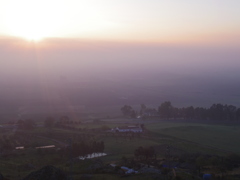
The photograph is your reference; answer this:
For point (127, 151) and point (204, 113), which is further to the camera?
point (204, 113)

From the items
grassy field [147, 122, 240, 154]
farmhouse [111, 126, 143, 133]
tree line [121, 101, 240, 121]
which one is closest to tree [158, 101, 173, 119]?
tree line [121, 101, 240, 121]

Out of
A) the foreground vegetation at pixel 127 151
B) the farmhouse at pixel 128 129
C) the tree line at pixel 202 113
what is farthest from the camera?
the tree line at pixel 202 113

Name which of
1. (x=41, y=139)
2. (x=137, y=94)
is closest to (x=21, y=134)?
(x=41, y=139)

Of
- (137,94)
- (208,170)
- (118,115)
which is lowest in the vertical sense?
(208,170)

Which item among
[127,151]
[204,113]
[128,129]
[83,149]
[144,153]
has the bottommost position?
[127,151]

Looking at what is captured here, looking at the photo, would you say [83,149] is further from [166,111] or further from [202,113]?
[202,113]

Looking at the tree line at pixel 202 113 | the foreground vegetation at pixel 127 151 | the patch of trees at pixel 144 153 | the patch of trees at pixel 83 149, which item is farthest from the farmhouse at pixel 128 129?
the patch of trees at pixel 144 153

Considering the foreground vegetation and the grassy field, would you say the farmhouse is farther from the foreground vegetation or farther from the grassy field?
the grassy field

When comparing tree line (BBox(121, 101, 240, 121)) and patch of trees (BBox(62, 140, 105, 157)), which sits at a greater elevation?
tree line (BBox(121, 101, 240, 121))

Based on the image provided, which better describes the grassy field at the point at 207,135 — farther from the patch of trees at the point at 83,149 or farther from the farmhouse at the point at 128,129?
the patch of trees at the point at 83,149

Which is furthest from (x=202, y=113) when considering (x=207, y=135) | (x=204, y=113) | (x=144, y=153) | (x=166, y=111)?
(x=144, y=153)

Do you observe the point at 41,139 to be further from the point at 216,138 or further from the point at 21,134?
the point at 216,138
